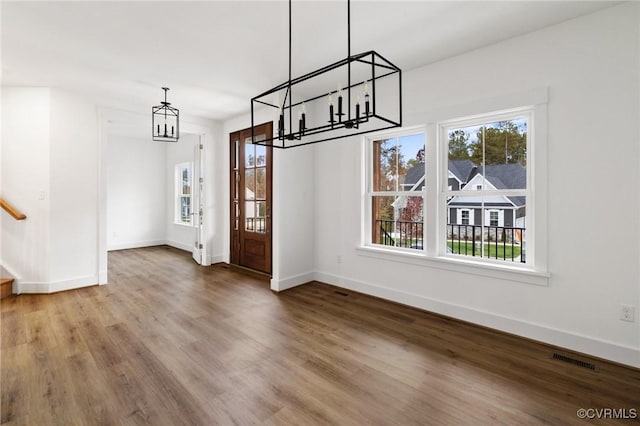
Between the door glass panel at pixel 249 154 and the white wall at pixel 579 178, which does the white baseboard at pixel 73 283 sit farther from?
the white wall at pixel 579 178

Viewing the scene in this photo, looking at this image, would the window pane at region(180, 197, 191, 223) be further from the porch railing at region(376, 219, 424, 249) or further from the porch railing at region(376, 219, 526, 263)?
the porch railing at region(376, 219, 526, 263)

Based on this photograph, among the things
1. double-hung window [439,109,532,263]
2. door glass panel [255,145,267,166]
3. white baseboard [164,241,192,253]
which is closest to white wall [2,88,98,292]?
door glass panel [255,145,267,166]

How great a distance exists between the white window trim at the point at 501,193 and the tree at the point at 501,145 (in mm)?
100

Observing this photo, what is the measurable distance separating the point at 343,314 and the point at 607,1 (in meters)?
3.58

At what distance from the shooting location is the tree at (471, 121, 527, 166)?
3.00m

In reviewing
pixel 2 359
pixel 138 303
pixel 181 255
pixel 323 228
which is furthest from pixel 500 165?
pixel 181 255

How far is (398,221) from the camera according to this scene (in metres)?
3.98

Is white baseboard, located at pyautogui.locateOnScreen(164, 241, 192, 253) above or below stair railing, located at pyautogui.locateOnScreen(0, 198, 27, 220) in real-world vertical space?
below

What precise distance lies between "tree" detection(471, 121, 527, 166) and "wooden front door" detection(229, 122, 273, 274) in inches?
119

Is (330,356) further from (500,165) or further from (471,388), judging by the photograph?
(500,165)

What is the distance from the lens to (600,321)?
2520mm

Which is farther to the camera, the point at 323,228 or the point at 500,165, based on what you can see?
the point at 323,228

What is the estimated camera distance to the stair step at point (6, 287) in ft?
12.9

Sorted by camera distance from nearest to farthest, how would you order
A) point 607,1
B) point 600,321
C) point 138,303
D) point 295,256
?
1. point 607,1
2. point 600,321
3. point 138,303
4. point 295,256
